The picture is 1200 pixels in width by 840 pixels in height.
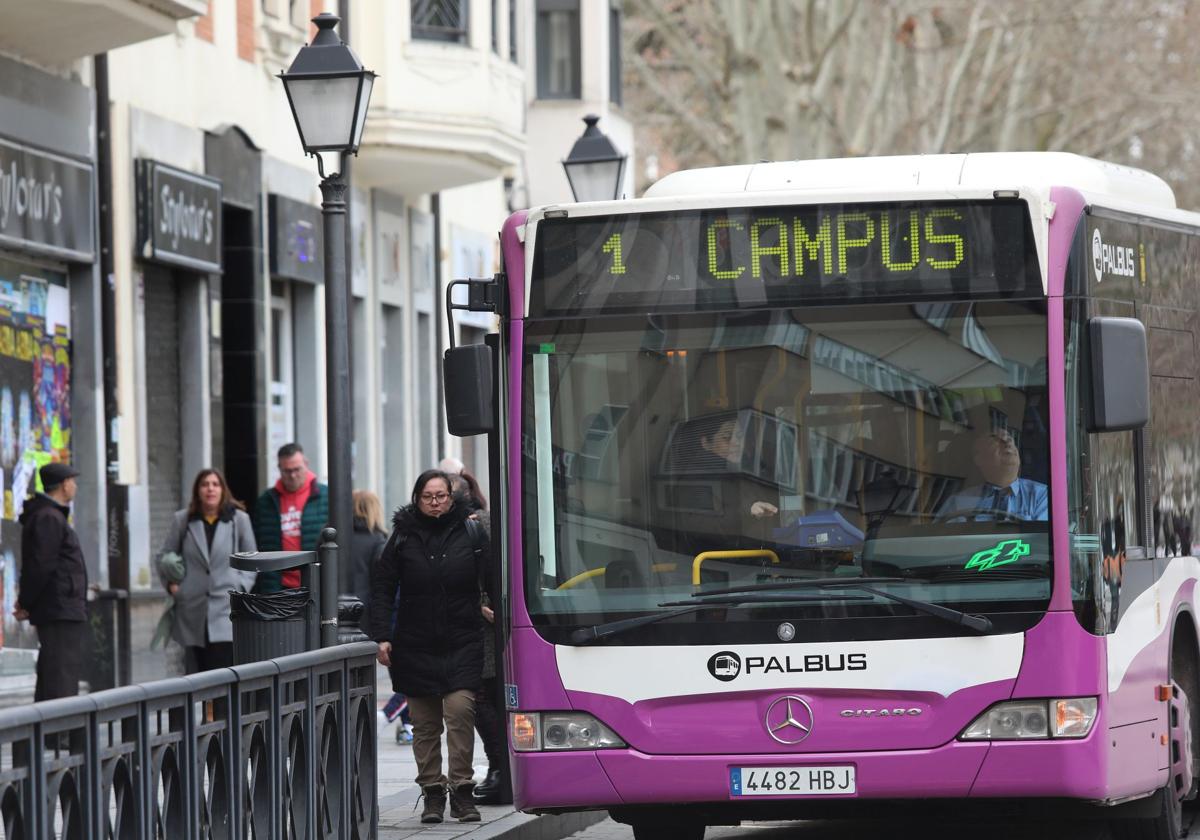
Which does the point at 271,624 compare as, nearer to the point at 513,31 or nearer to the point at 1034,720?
the point at 1034,720

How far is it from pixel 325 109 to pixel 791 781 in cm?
455

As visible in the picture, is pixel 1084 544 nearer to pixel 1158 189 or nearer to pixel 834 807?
pixel 834 807

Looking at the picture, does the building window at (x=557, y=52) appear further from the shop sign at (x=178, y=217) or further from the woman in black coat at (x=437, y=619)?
the woman in black coat at (x=437, y=619)

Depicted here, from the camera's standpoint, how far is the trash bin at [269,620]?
1059 cm

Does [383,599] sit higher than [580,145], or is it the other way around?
[580,145]

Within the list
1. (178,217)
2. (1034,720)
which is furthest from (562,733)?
(178,217)

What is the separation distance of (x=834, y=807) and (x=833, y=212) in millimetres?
2209

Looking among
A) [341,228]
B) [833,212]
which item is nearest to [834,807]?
[833,212]

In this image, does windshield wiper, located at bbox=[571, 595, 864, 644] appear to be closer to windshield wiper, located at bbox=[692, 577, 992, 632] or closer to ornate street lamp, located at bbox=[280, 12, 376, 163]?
windshield wiper, located at bbox=[692, 577, 992, 632]

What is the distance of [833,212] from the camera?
1020cm

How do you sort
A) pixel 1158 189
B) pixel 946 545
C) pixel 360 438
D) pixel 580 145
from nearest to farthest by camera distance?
1. pixel 946 545
2. pixel 1158 189
3. pixel 580 145
4. pixel 360 438

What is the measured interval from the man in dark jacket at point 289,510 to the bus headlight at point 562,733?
278 inches

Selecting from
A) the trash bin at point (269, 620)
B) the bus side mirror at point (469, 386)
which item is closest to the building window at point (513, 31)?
the trash bin at point (269, 620)

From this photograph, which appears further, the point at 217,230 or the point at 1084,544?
the point at 217,230
